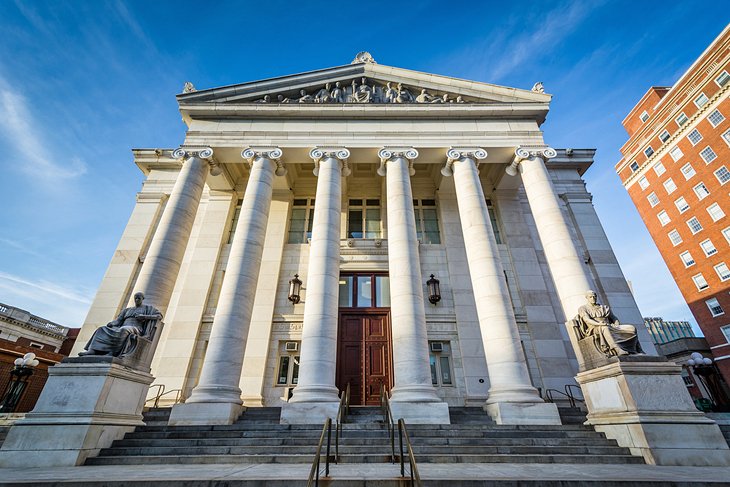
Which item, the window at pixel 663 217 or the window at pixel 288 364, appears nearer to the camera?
the window at pixel 288 364

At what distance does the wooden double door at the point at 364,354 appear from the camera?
1480 cm

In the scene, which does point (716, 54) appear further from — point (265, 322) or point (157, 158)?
point (157, 158)

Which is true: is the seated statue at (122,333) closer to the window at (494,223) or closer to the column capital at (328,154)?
the column capital at (328,154)

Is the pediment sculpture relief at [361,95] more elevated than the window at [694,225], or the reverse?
the window at [694,225]

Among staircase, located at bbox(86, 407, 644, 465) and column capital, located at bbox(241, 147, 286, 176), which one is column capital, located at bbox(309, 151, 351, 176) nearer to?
column capital, located at bbox(241, 147, 286, 176)

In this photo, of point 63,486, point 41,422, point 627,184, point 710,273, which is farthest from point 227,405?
point 627,184

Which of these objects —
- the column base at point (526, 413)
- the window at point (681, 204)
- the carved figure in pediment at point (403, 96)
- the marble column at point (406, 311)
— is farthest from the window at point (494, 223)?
the window at point (681, 204)

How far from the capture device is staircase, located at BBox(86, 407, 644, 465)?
726 cm

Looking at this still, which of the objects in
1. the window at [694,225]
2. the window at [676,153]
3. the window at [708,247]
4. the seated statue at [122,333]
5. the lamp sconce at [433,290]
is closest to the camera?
the seated statue at [122,333]

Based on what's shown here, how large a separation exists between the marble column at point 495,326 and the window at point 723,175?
107ft

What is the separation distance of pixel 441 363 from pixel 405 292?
5136mm

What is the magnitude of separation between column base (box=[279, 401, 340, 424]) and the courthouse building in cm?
46

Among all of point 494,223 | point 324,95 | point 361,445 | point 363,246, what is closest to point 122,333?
point 361,445

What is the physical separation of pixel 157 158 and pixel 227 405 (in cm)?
1599
